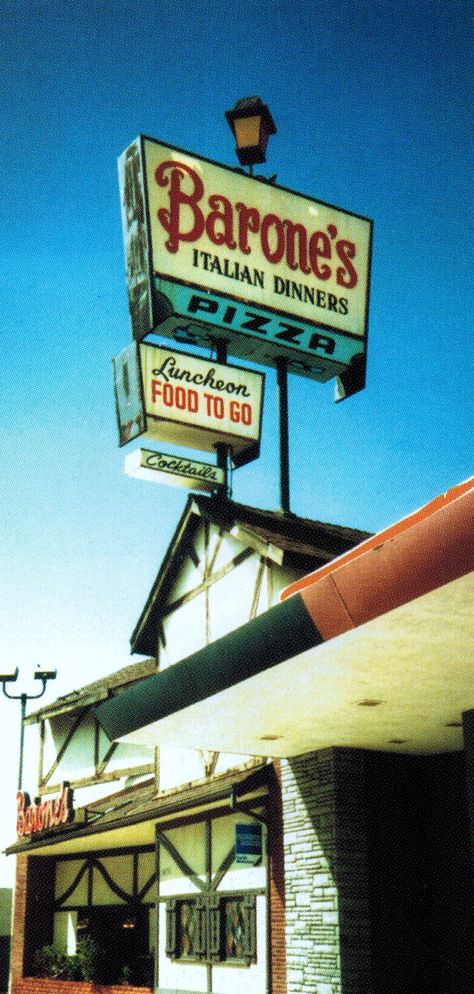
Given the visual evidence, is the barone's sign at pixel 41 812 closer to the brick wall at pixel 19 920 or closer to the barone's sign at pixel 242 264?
the brick wall at pixel 19 920

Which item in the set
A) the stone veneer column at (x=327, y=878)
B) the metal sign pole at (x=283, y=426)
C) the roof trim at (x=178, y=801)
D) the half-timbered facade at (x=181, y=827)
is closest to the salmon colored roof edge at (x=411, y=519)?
the half-timbered facade at (x=181, y=827)

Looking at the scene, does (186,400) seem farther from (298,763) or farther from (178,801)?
(178,801)

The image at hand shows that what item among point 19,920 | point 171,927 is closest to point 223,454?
point 171,927

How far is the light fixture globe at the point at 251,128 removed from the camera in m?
17.7

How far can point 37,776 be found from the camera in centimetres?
2359

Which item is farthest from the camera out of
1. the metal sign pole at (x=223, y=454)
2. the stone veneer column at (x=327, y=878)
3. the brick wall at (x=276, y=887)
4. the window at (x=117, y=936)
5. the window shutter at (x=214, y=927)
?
the window at (x=117, y=936)

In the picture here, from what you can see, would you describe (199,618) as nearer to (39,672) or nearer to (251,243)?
(251,243)

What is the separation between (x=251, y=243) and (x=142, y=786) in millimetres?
11195

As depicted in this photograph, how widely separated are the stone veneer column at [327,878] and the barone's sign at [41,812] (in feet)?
28.5

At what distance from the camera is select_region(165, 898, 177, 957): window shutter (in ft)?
49.3

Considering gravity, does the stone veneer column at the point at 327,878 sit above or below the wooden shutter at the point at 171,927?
above

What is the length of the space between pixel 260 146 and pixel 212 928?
13.6m

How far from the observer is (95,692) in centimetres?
2111

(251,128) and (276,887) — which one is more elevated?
(251,128)
